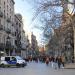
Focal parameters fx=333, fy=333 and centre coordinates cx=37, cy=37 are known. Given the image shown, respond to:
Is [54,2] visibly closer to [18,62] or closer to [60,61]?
[60,61]

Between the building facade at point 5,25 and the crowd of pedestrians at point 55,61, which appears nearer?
the crowd of pedestrians at point 55,61

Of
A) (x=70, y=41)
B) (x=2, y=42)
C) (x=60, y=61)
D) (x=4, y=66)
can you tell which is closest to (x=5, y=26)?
(x=2, y=42)

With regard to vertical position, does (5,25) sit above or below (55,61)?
above

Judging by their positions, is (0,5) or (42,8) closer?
(42,8)

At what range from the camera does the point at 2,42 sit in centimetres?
9131

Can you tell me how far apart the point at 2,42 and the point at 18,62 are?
1437 inches

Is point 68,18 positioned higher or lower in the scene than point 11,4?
lower

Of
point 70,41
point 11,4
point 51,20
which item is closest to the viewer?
point 51,20

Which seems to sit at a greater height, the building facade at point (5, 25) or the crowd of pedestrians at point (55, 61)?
the building facade at point (5, 25)

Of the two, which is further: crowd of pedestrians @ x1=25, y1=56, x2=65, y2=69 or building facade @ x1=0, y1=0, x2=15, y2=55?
building facade @ x1=0, y1=0, x2=15, y2=55

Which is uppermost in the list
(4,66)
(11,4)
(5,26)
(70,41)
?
(11,4)

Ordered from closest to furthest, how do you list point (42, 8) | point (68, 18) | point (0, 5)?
point (42, 8), point (68, 18), point (0, 5)

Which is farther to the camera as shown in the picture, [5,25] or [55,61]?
[5,25]

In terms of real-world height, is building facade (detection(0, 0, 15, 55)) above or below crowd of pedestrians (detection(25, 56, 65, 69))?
above
